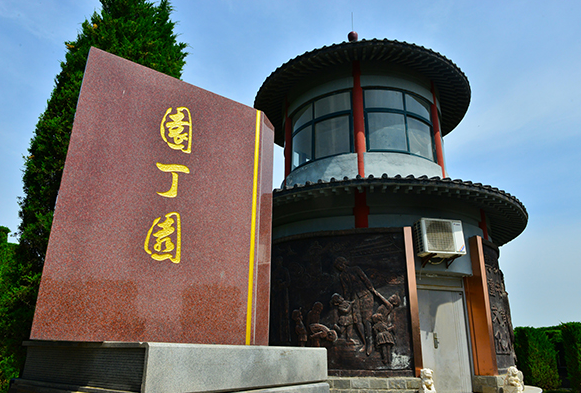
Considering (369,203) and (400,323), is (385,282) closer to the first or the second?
(400,323)

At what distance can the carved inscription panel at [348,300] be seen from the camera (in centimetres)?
724

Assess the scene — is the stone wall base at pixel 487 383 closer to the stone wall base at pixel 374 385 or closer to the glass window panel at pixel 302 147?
the stone wall base at pixel 374 385

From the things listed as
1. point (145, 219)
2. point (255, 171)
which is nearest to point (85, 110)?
point (145, 219)

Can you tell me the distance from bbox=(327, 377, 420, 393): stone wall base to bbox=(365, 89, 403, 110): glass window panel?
649 cm

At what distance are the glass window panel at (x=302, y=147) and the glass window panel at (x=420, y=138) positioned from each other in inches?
105

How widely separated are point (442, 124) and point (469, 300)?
6.40 meters

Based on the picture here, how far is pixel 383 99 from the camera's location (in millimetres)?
10086

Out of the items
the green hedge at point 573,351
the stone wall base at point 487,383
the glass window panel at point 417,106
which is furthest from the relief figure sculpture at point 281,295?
the green hedge at point 573,351

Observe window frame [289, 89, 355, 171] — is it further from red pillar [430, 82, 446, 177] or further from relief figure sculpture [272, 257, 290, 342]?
relief figure sculpture [272, 257, 290, 342]

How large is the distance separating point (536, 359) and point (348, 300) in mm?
10768

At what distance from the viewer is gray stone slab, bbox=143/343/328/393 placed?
2461 millimetres

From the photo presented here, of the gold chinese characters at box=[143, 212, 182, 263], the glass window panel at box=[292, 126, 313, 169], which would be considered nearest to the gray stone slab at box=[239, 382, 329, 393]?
the gold chinese characters at box=[143, 212, 182, 263]

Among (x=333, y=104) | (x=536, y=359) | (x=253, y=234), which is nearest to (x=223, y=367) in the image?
(x=253, y=234)

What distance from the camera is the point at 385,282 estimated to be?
756 cm
